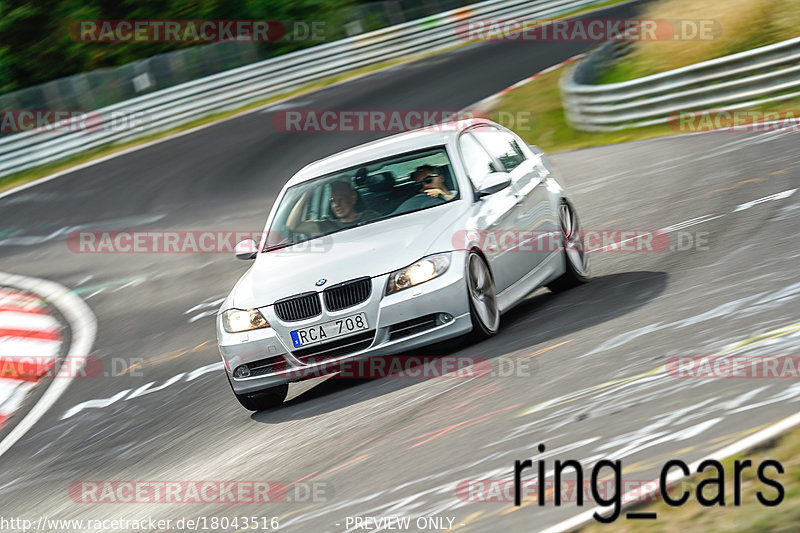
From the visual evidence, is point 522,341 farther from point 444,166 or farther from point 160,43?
point 160,43

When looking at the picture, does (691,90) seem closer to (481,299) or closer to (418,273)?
(481,299)

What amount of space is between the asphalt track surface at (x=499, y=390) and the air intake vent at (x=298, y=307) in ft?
2.03

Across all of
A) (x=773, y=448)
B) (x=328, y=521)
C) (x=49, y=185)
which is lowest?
(x=49, y=185)

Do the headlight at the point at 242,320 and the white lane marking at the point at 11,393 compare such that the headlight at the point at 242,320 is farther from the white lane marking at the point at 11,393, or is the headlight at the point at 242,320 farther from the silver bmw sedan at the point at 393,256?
the white lane marking at the point at 11,393

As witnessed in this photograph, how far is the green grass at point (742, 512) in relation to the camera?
3.69 m

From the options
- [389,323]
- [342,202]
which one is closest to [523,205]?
[342,202]

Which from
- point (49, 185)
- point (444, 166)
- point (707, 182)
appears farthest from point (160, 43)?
point (444, 166)

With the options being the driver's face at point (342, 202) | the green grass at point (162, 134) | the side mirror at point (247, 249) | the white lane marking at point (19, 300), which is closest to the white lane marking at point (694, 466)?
the driver's face at point (342, 202)

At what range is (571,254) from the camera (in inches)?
374

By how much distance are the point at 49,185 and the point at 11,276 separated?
7.43m

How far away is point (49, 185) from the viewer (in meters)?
24.3

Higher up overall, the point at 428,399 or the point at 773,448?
the point at 773,448

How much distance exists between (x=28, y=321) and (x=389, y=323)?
7.68 m

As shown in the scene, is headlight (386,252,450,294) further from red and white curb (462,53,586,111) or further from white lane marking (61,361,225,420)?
red and white curb (462,53,586,111)
